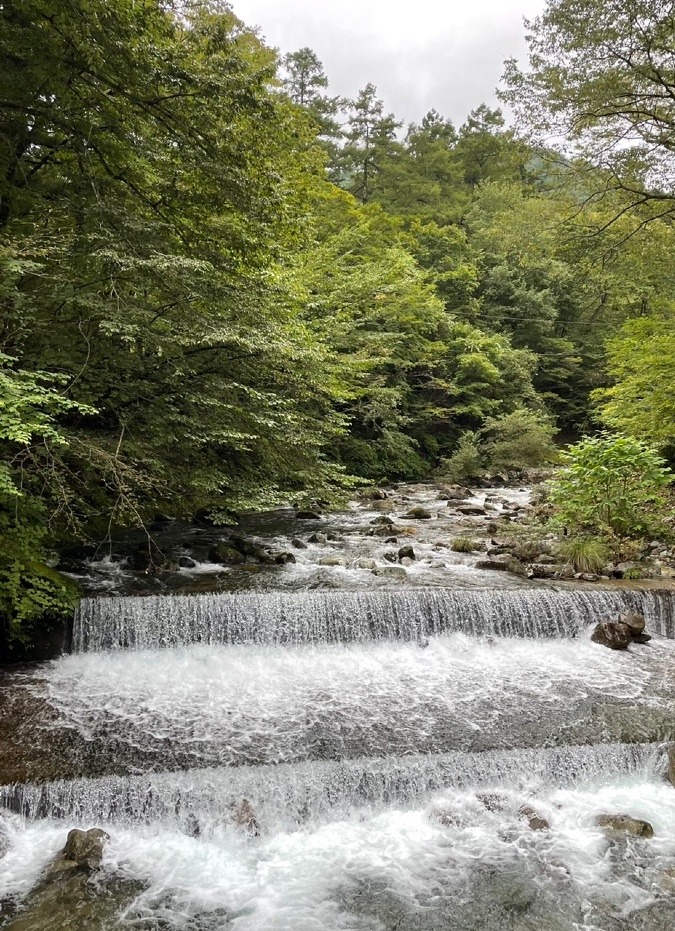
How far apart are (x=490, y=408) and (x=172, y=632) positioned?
697 inches

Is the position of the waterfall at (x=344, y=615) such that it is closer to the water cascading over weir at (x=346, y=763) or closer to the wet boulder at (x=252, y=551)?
the water cascading over weir at (x=346, y=763)

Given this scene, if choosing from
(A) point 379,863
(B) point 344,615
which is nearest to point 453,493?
(B) point 344,615

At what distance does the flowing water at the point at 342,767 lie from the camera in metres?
3.97

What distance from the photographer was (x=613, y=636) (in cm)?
766

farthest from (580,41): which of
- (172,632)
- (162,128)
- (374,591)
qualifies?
(172,632)

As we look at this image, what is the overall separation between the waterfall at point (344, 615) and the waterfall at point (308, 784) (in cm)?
252

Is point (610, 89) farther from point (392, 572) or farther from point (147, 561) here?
point (147, 561)

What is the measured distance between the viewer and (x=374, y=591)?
25.6 feet

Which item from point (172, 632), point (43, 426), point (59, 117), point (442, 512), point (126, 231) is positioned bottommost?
point (172, 632)

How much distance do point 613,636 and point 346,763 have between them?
4.52 meters

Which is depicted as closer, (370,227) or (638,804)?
(638,804)

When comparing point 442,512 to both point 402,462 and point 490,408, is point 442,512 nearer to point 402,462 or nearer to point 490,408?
point 402,462

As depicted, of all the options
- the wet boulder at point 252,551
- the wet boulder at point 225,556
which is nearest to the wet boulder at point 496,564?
the wet boulder at point 252,551

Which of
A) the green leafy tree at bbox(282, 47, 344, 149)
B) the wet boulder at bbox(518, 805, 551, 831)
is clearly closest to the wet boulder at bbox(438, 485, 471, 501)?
the wet boulder at bbox(518, 805, 551, 831)
